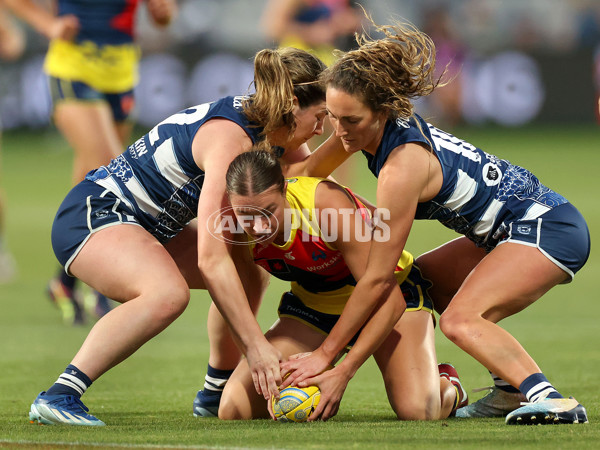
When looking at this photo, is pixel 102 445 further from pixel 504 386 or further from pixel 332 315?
pixel 504 386

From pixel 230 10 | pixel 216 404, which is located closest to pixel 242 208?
pixel 216 404

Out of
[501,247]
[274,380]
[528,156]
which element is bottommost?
[528,156]

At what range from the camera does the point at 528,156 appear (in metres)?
18.3

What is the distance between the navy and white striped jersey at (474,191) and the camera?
4.67 metres

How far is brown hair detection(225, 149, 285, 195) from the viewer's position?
4352 millimetres

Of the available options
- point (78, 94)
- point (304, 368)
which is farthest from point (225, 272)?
point (78, 94)

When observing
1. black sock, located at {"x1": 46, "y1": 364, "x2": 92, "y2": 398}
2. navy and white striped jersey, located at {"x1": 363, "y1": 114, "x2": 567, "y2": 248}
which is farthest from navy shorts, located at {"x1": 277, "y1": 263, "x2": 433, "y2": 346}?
black sock, located at {"x1": 46, "y1": 364, "x2": 92, "y2": 398}

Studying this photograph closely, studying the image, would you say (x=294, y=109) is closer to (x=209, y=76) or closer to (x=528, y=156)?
(x=528, y=156)

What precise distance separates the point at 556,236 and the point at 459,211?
1.49ft

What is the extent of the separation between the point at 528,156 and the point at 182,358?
42.3ft

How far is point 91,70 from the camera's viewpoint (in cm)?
844

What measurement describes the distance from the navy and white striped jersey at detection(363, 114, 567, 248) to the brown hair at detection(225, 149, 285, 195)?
20.5 inches

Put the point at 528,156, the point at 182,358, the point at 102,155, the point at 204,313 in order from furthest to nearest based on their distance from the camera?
the point at 528,156 < the point at 204,313 < the point at 102,155 < the point at 182,358

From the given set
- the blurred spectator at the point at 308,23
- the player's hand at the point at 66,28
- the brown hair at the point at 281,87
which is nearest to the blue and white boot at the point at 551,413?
the brown hair at the point at 281,87
